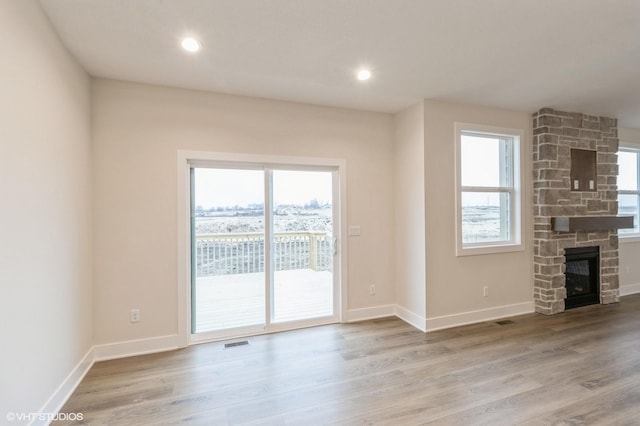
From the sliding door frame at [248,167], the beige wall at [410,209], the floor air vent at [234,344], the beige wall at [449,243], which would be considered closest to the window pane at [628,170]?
the beige wall at [449,243]

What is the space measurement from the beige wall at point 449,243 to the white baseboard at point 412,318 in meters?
0.12

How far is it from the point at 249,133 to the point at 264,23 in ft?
4.60

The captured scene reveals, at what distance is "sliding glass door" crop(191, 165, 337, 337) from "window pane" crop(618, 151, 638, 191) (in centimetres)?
490

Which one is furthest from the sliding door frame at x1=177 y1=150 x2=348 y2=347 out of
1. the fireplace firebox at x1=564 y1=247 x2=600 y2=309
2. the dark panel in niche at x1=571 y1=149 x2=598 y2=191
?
the dark panel in niche at x1=571 y1=149 x2=598 y2=191

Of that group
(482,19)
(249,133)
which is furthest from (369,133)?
(482,19)

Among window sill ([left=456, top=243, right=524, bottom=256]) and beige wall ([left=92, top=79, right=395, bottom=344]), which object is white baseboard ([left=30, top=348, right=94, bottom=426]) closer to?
beige wall ([left=92, top=79, right=395, bottom=344])

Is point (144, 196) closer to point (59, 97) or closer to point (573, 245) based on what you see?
point (59, 97)

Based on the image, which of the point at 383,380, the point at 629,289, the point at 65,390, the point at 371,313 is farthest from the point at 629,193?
the point at 65,390

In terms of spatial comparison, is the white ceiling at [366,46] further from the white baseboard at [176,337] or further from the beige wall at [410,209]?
the white baseboard at [176,337]

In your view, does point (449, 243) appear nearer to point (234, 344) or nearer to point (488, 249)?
point (488, 249)

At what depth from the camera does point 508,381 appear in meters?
2.44

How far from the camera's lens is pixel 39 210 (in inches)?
76.0

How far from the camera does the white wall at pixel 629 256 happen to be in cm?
483

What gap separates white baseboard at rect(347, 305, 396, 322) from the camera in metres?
3.80
